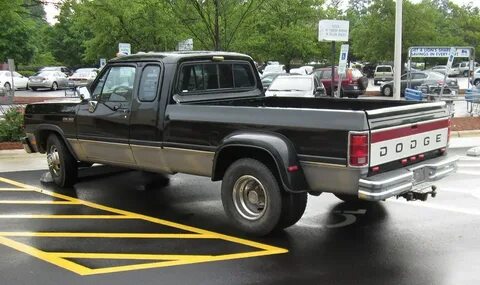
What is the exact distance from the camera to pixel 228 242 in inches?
233

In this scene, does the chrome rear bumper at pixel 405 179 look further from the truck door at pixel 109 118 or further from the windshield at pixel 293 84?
the windshield at pixel 293 84

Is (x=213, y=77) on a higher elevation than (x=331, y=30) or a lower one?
lower

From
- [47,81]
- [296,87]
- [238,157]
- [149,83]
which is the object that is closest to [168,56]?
[149,83]

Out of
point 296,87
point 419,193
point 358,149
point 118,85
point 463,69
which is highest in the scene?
point 118,85

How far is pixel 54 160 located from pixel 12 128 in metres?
4.61

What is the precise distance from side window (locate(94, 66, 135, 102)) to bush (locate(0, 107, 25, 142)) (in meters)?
5.74

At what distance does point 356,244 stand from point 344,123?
138 centimetres

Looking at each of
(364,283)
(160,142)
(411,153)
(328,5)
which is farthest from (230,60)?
(328,5)

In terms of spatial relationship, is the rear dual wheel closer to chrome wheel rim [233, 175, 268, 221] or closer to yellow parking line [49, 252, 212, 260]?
chrome wheel rim [233, 175, 268, 221]

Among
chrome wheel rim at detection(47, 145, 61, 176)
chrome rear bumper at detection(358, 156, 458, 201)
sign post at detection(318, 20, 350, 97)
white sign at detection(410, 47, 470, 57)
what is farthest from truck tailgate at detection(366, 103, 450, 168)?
white sign at detection(410, 47, 470, 57)

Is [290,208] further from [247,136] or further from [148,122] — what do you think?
[148,122]

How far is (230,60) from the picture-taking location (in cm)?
772

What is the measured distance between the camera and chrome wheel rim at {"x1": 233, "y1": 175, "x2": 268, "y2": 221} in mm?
6043

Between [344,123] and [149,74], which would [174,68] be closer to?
[149,74]
